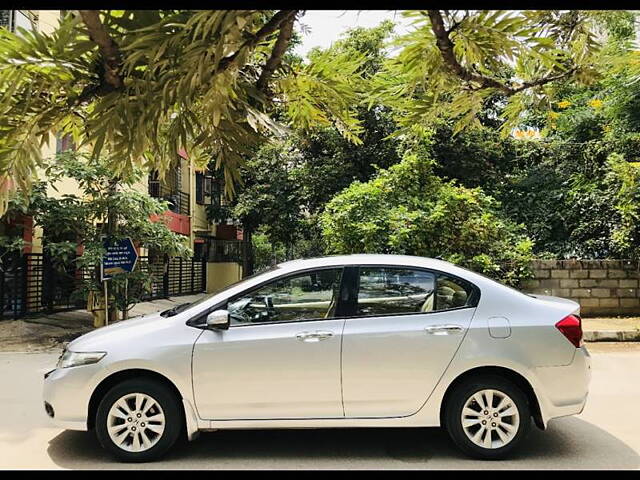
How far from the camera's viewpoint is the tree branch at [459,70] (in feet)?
11.9

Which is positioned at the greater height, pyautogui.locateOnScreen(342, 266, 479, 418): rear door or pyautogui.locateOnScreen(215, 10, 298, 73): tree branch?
pyautogui.locateOnScreen(215, 10, 298, 73): tree branch

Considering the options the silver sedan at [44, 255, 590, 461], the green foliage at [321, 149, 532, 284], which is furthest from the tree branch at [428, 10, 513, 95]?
the green foliage at [321, 149, 532, 284]

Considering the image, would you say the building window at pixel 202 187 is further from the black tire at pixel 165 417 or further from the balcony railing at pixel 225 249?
the black tire at pixel 165 417

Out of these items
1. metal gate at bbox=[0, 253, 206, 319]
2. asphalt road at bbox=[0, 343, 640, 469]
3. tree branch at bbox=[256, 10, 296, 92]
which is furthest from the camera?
metal gate at bbox=[0, 253, 206, 319]

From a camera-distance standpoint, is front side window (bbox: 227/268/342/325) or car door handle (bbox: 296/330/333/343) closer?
car door handle (bbox: 296/330/333/343)

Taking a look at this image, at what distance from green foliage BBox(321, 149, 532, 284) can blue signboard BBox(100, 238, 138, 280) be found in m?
3.82

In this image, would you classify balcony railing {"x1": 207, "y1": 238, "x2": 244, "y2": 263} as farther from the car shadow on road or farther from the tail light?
the tail light

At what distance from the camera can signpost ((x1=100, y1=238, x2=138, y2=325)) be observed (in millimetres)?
9742

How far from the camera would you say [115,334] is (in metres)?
4.25

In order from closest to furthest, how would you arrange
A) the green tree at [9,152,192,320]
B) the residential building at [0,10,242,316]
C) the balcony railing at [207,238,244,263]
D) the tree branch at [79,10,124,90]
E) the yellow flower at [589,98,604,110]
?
the tree branch at [79,10,124,90]
the green tree at [9,152,192,320]
the residential building at [0,10,242,316]
the yellow flower at [589,98,604,110]
the balcony railing at [207,238,244,263]

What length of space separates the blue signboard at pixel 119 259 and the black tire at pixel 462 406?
7402 millimetres

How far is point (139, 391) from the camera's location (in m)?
4.08

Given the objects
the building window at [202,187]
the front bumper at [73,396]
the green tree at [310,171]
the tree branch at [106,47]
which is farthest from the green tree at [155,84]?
the building window at [202,187]

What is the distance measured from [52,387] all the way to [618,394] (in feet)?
19.5
